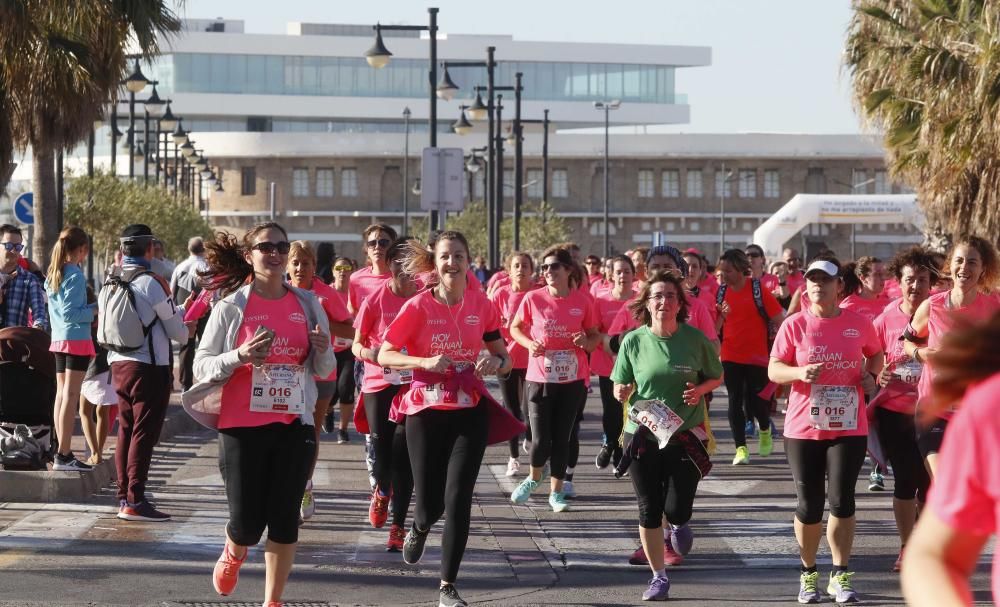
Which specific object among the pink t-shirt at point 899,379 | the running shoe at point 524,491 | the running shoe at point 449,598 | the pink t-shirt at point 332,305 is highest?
the pink t-shirt at point 332,305

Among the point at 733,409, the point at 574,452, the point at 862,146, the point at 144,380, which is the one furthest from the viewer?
the point at 862,146

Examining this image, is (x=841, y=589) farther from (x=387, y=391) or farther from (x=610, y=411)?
(x=610, y=411)

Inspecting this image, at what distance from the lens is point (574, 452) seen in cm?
1178

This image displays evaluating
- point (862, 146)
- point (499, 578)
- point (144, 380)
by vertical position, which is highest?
point (862, 146)

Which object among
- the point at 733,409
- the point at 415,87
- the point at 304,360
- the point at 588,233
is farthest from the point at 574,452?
the point at 415,87

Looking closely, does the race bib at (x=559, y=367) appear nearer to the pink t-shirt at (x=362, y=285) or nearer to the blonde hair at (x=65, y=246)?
the pink t-shirt at (x=362, y=285)

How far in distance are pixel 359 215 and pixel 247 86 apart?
24.8 m

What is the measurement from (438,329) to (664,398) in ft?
3.96

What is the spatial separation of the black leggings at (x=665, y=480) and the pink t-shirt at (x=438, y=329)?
3.26 feet

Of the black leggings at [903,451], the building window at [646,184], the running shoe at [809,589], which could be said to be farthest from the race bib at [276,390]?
the building window at [646,184]

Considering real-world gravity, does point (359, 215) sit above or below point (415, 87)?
below

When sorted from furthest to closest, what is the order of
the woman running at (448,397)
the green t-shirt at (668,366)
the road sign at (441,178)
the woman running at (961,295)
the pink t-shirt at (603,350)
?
the road sign at (441,178) → the pink t-shirt at (603,350) → the green t-shirt at (668,366) → the woman running at (961,295) → the woman running at (448,397)

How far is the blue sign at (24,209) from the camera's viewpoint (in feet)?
77.7

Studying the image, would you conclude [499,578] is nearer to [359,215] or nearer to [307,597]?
[307,597]
